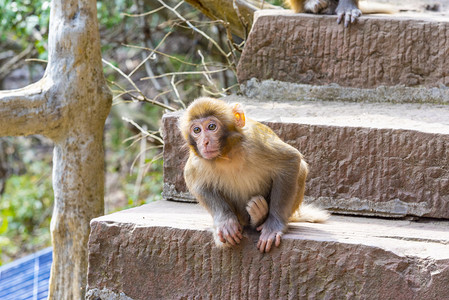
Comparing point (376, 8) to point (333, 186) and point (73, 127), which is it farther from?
point (73, 127)

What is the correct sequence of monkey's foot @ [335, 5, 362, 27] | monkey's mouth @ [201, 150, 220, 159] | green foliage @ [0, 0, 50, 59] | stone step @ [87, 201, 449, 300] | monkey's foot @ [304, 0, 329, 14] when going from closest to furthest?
1. stone step @ [87, 201, 449, 300]
2. monkey's mouth @ [201, 150, 220, 159]
3. monkey's foot @ [335, 5, 362, 27]
4. monkey's foot @ [304, 0, 329, 14]
5. green foliage @ [0, 0, 50, 59]

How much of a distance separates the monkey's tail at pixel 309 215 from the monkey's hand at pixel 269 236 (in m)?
0.34

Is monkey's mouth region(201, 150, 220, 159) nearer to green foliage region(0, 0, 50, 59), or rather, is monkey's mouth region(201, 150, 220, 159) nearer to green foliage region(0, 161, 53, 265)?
green foliage region(0, 0, 50, 59)

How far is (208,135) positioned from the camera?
9.37ft

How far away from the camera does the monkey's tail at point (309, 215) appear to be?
10.6 feet

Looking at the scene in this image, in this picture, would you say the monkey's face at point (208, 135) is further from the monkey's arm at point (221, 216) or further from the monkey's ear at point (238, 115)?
the monkey's arm at point (221, 216)

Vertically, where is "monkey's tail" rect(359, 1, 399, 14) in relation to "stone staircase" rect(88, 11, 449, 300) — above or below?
above

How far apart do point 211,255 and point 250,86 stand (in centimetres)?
161

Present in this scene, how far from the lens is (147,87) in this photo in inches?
363

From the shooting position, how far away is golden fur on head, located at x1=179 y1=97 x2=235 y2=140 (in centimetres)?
289

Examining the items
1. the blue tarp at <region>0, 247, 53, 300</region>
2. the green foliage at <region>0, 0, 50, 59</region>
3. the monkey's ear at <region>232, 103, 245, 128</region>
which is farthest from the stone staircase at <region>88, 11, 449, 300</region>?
the green foliage at <region>0, 0, 50, 59</region>

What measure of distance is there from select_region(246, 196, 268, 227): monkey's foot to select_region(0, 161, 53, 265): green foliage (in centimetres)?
622

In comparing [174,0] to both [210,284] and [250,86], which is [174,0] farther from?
[210,284]

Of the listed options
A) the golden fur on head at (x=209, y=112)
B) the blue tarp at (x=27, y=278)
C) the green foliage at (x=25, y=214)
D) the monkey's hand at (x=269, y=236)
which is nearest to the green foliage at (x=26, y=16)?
the blue tarp at (x=27, y=278)
